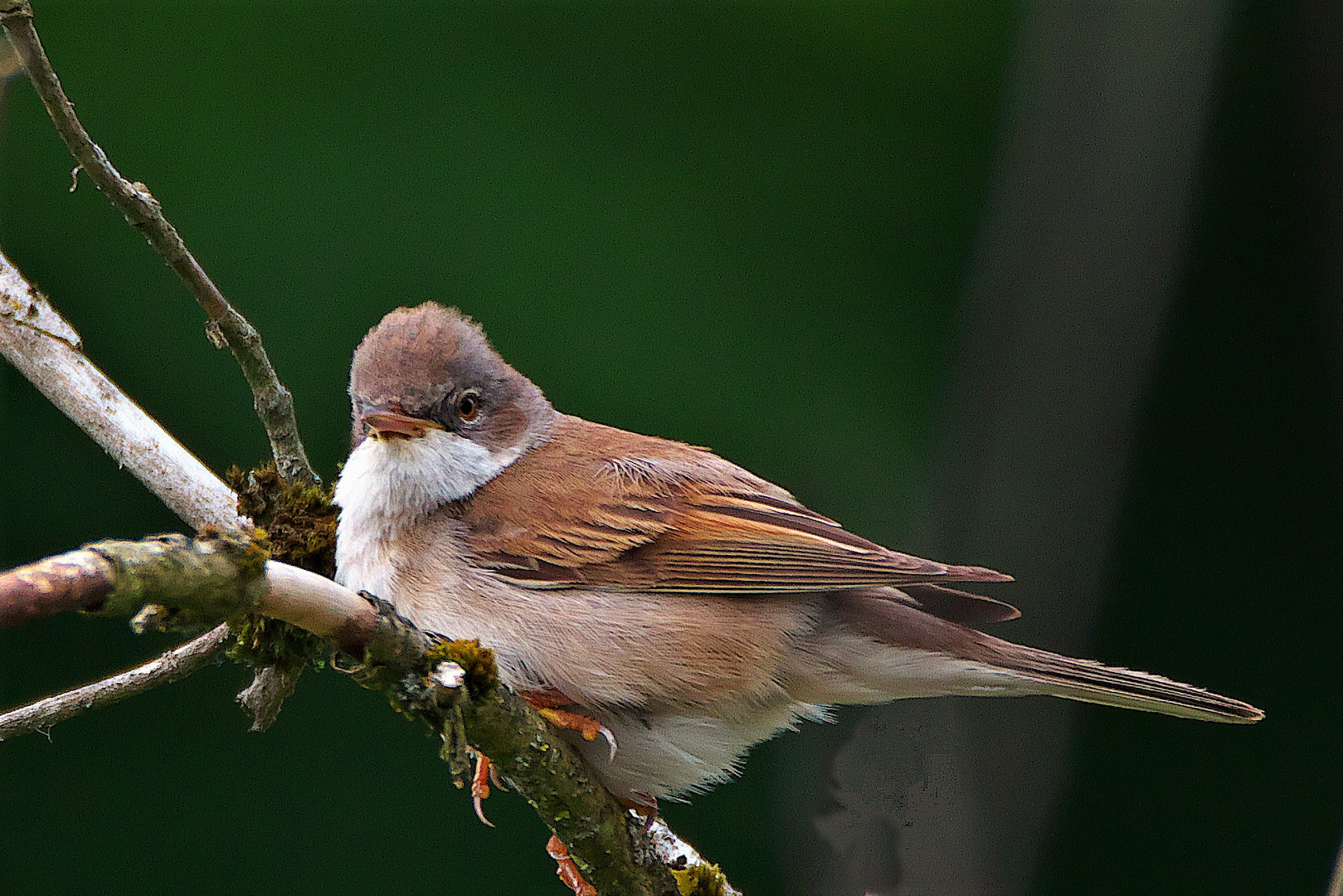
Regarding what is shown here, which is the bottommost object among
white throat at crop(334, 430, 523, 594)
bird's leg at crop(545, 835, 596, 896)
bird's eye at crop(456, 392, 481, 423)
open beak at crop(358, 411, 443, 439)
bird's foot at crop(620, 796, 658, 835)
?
bird's leg at crop(545, 835, 596, 896)

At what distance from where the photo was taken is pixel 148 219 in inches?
87.1

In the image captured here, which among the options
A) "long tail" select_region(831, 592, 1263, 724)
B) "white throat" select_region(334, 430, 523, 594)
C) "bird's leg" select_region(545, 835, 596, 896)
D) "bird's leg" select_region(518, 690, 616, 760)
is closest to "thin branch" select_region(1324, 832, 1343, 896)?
"long tail" select_region(831, 592, 1263, 724)

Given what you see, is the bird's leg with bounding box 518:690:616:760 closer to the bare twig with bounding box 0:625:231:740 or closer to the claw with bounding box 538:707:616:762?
the claw with bounding box 538:707:616:762

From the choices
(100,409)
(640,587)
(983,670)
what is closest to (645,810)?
(640,587)

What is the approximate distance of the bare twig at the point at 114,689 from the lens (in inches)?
89.0


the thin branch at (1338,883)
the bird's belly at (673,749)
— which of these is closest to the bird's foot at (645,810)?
the bird's belly at (673,749)

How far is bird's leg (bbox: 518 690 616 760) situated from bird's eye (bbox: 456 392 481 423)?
2.84 ft

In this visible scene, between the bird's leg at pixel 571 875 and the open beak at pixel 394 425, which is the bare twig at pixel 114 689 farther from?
the bird's leg at pixel 571 875

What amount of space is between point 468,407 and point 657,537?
704 millimetres

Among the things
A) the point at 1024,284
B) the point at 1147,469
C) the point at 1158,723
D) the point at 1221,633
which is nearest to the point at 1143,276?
the point at 1024,284

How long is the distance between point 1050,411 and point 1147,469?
55 cm

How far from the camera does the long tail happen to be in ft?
9.15

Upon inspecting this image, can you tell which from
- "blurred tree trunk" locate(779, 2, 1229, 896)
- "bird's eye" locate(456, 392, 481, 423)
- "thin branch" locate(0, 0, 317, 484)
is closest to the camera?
"thin branch" locate(0, 0, 317, 484)

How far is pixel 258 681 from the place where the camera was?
8.42 feet
